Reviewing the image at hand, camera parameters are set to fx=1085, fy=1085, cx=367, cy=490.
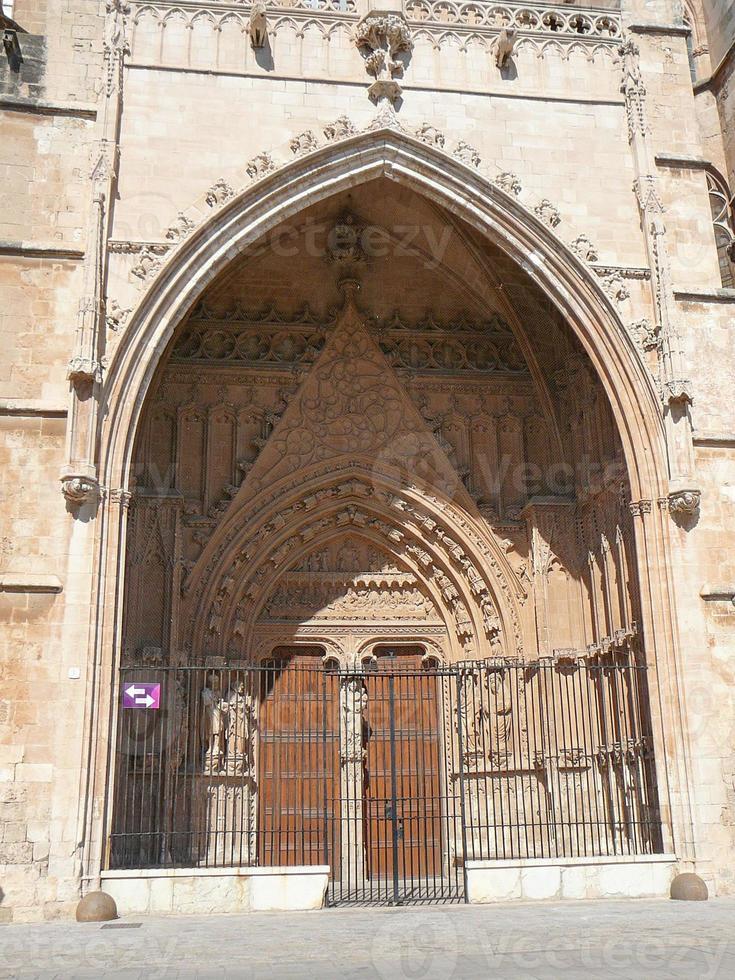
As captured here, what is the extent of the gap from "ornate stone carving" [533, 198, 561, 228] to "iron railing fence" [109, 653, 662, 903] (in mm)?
4772

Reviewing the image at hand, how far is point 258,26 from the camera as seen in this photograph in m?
11.9

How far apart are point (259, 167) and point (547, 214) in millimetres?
3146

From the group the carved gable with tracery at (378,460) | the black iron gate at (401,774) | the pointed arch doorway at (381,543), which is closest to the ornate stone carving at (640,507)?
the pointed arch doorway at (381,543)

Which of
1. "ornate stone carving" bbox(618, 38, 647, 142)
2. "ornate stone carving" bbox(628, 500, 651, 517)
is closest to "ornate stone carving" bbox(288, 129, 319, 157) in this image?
"ornate stone carving" bbox(618, 38, 647, 142)

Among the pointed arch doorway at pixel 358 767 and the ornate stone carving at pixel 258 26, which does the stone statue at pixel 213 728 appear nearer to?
the pointed arch doorway at pixel 358 767

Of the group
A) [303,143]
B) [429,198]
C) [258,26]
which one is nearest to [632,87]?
[429,198]

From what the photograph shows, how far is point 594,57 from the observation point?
12773 mm

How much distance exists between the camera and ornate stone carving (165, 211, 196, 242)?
1106 cm

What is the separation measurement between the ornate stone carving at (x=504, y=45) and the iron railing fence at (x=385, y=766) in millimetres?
6836

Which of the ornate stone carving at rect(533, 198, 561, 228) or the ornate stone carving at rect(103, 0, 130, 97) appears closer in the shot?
the ornate stone carving at rect(103, 0, 130, 97)

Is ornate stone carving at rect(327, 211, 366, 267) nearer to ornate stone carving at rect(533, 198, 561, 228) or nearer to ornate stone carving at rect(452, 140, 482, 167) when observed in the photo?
ornate stone carving at rect(452, 140, 482, 167)

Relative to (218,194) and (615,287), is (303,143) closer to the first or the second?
(218,194)

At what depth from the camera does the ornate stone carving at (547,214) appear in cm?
1177

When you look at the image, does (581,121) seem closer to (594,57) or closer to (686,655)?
(594,57)
